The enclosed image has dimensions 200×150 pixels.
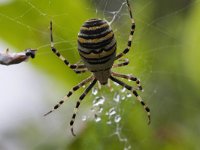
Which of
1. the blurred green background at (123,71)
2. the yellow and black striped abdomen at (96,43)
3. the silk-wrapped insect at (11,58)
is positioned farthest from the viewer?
the blurred green background at (123,71)

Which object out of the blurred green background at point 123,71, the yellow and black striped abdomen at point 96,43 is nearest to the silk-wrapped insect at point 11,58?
the yellow and black striped abdomen at point 96,43

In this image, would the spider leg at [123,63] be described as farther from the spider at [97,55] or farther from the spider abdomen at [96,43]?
the spider abdomen at [96,43]

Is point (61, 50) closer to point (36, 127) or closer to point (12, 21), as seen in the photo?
point (12, 21)

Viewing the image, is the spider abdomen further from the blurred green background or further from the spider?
the blurred green background

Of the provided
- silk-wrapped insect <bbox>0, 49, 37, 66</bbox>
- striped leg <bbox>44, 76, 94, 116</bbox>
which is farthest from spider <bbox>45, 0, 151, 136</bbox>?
silk-wrapped insect <bbox>0, 49, 37, 66</bbox>

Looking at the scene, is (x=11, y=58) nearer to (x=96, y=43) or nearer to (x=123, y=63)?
(x=96, y=43)

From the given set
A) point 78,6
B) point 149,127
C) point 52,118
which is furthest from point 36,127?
point 78,6

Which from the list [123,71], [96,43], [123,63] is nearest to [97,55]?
[96,43]
